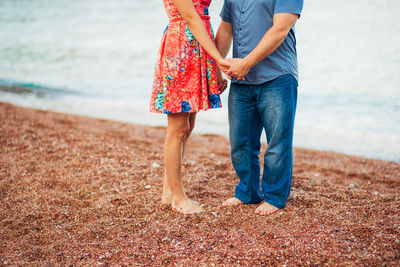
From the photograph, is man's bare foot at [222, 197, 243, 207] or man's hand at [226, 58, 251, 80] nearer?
man's hand at [226, 58, 251, 80]

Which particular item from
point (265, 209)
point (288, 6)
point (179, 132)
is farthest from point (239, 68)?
point (265, 209)

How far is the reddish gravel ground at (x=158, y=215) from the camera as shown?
250 centimetres

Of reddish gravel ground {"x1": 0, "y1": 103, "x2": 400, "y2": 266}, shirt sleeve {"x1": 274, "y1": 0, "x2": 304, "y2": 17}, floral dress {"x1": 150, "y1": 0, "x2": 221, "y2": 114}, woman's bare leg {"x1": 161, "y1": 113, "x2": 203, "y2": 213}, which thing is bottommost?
reddish gravel ground {"x1": 0, "y1": 103, "x2": 400, "y2": 266}

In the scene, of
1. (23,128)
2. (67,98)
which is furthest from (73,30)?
(23,128)

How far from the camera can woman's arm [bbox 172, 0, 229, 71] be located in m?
2.66

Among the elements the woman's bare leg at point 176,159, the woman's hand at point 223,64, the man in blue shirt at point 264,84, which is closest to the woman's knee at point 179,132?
the woman's bare leg at point 176,159

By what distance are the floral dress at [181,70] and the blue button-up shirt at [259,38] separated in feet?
0.81

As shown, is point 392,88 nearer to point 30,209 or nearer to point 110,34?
point 30,209

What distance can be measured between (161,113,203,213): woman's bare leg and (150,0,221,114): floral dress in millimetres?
162

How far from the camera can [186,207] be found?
3.17 m

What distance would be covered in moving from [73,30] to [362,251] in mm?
22772

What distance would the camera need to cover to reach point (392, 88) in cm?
993

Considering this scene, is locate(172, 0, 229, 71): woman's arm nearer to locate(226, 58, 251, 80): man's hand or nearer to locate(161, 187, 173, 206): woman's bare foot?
locate(226, 58, 251, 80): man's hand

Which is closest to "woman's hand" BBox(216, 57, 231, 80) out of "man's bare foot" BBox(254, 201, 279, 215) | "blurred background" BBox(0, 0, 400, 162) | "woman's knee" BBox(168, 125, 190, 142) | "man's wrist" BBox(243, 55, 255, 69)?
"man's wrist" BBox(243, 55, 255, 69)
